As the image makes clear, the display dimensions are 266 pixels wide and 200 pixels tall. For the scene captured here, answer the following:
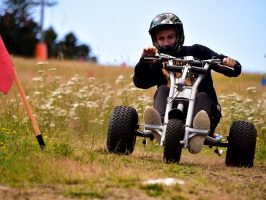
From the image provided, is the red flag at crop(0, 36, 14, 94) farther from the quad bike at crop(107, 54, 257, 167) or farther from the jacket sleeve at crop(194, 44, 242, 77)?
the jacket sleeve at crop(194, 44, 242, 77)

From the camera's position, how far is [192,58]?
8.14 metres

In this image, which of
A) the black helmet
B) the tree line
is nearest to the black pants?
the black helmet

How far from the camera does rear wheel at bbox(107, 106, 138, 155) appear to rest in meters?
8.12

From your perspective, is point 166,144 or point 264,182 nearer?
point 264,182

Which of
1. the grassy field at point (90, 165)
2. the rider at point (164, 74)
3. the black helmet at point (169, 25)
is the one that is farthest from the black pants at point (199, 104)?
the black helmet at point (169, 25)

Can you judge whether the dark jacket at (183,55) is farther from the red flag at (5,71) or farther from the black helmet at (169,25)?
the red flag at (5,71)

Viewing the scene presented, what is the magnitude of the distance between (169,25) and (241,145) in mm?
1647

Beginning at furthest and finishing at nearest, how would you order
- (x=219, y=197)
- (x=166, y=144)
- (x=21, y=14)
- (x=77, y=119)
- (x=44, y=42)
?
1. (x=44, y=42)
2. (x=21, y=14)
3. (x=77, y=119)
4. (x=166, y=144)
5. (x=219, y=197)

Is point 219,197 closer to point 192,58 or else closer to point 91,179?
point 91,179

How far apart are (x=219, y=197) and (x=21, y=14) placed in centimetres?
3559

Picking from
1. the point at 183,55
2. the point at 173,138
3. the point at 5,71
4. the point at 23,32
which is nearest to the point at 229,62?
the point at 183,55

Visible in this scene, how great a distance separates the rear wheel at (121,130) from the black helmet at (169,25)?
96cm

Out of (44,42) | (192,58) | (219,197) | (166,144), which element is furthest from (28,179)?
(44,42)

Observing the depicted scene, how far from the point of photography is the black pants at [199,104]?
7.88 metres
